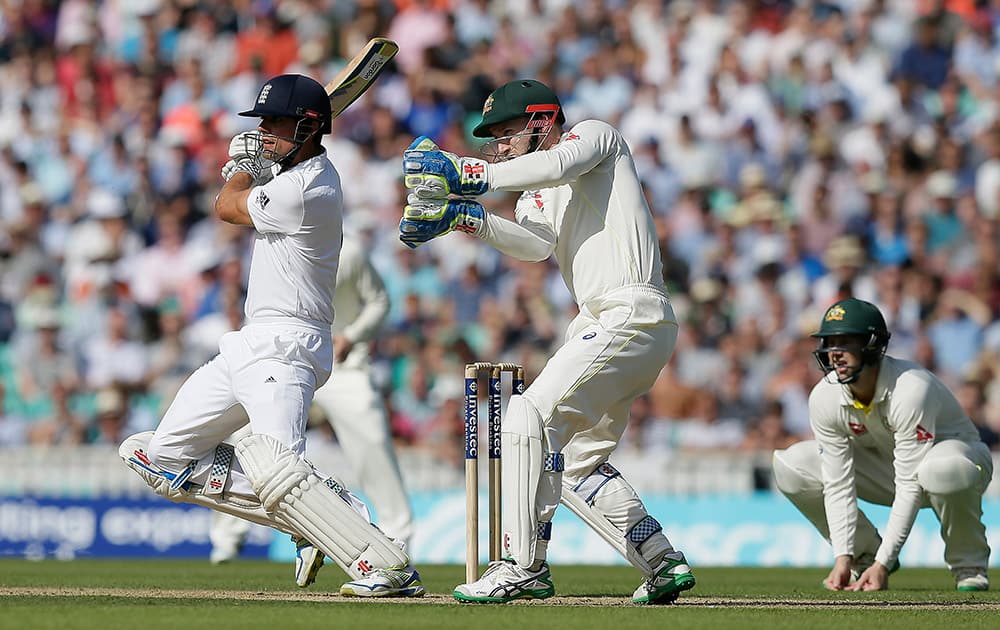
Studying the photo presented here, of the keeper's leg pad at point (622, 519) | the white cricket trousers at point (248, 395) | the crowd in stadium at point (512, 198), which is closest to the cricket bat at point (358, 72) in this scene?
the white cricket trousers at point (248, 395)

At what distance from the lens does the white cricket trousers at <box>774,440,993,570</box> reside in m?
8.70

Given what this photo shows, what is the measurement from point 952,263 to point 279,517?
925 cm

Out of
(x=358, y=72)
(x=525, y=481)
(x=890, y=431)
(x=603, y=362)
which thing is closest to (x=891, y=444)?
(x=890, y=431)

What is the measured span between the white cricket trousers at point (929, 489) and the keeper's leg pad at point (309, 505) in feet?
10.6

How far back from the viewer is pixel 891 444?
9141 mm

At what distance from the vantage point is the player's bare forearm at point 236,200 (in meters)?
7.22

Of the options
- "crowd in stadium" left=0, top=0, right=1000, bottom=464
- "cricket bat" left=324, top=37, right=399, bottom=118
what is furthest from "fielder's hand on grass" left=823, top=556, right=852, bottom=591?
"crowd in stadium" left=0, top=0, right=1000, bottom=464

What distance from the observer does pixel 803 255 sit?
49.8ft

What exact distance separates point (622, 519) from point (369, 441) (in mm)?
4318

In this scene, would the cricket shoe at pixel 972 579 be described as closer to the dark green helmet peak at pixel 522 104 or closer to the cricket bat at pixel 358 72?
the dark green helmet peak at pixel 522 104

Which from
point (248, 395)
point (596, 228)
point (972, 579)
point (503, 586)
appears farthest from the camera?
point (972, 579)

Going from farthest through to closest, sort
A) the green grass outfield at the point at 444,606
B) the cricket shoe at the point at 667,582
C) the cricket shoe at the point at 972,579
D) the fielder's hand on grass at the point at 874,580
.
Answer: the cricket shoe at the point at 972,579
the fielder's hand on grass at the point at 874,580
the cricket shoe at the point at 667,582
the green grass outfield at the point at 444,606

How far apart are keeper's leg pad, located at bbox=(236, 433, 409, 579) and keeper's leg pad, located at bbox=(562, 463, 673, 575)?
Answer: 954 mm

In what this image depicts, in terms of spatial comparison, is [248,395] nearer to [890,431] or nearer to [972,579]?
[890,431]
